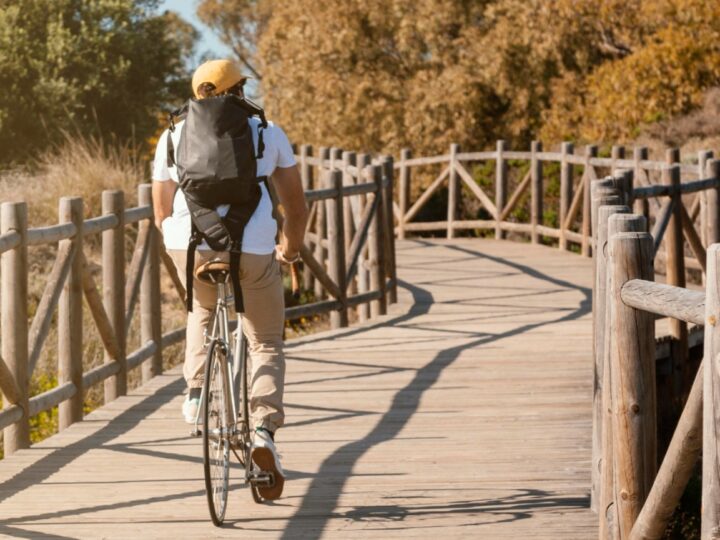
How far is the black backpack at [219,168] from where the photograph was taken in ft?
19.4

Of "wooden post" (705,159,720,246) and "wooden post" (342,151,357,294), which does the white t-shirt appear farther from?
"wooden post" (705,159,720,246)

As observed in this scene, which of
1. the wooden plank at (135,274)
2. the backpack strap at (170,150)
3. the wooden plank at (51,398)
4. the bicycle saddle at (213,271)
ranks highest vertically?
the backpack strap at (170,150)

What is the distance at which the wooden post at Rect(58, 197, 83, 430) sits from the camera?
8539 mm

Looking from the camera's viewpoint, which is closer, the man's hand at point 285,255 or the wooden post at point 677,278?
the man's hand at point 285,255

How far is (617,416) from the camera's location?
4.98 m

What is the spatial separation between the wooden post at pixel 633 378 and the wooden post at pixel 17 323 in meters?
3.80

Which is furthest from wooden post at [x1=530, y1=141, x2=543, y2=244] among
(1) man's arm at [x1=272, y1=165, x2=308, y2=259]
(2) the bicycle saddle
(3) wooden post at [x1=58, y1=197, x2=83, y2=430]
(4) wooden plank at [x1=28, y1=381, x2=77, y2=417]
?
(2) the bicycle saddle

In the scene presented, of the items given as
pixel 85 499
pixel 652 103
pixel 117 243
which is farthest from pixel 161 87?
pixel 85 499

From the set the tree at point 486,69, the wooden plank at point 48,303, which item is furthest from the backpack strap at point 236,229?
the tree at point 486,69

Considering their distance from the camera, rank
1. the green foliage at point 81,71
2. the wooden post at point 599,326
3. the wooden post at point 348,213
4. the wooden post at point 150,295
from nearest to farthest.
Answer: the wooden post at point 599,326
the wooden post at point 150,295
the wooden post at point 348,213
the green foliage at point 81,71

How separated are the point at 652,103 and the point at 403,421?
16.2m

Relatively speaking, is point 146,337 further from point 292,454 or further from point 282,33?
point 282,33

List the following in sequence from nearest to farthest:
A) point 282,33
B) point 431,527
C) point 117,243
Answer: point 431,527, point 117,243, point 282,33

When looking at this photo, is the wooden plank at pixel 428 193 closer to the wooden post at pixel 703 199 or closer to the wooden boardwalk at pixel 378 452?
the wooden post at pixel 703 199
